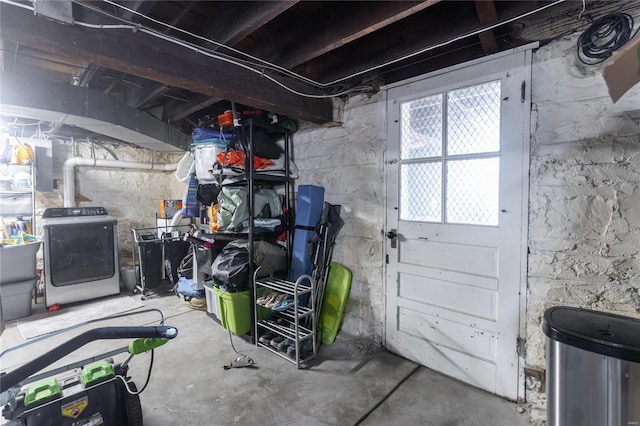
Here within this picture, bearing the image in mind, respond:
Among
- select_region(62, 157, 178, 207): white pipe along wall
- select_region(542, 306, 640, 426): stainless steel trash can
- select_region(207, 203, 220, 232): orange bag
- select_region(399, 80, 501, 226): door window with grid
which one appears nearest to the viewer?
select_region(542, 306, 640, 426): stainless steel trash can

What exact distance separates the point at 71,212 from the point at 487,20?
4.81 meters

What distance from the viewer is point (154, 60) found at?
169 centimetres

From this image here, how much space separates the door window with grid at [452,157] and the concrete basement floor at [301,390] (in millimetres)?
1175

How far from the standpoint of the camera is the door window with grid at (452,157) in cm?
197

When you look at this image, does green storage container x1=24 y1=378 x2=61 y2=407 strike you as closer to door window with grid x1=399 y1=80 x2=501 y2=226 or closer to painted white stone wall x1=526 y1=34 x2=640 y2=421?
door window with grid x1=399 y1=80 x2=501 y2=226

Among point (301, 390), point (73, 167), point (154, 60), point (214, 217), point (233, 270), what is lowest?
point (301, 390)

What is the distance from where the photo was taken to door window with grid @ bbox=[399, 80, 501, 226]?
1.97 metres

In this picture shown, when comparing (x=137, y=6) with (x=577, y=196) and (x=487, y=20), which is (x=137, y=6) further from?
(x=577, y=196)

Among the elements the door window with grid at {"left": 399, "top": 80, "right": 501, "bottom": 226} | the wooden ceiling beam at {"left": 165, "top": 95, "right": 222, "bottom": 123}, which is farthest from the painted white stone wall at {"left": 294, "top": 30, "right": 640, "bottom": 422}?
the wooden ceiling beam at {"left": 165, "top": 95, "right": 222, "bottom": 123}

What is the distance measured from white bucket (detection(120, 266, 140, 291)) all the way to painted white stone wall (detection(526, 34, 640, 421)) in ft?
15.2

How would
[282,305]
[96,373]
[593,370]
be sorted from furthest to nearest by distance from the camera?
[282,305]
[96,373]
[593,370]

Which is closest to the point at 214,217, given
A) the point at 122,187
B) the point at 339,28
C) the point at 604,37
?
the point at 339,28

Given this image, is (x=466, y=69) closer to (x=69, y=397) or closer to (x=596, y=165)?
(x=596, y=165)

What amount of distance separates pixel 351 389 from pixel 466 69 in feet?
7.73
